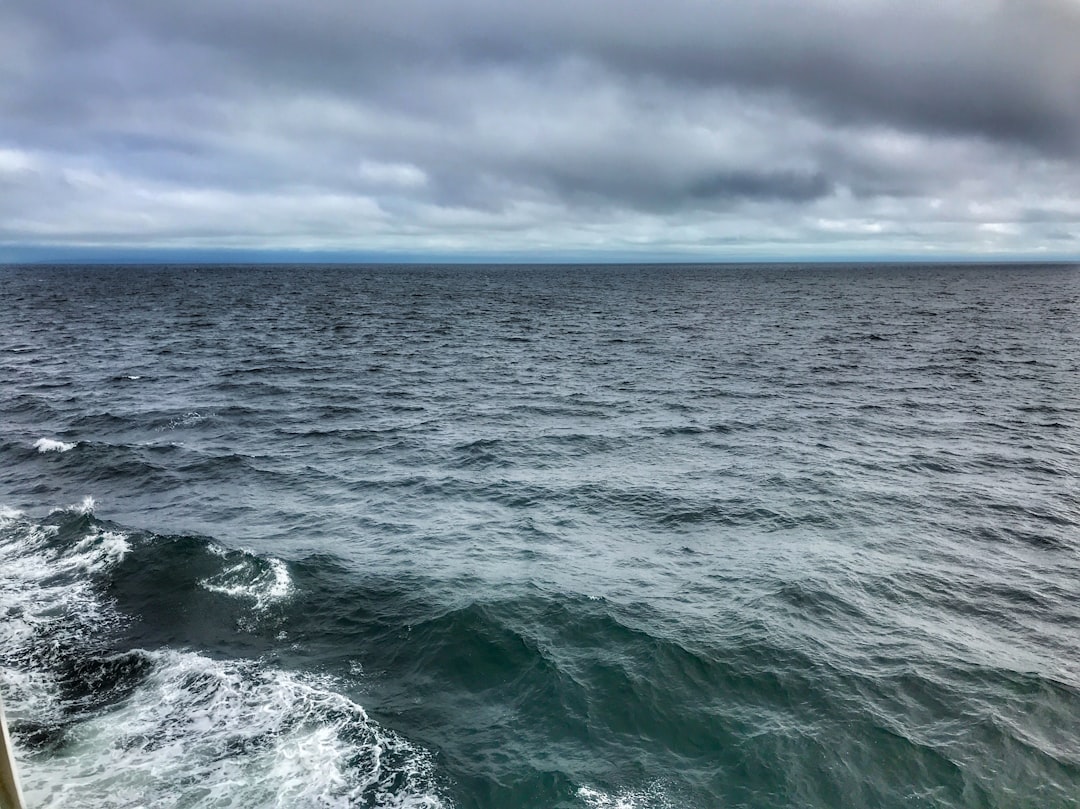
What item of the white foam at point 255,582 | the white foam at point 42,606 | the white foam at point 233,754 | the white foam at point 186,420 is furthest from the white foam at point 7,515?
the white foam at point 233,754

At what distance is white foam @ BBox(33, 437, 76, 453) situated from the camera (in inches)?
1697

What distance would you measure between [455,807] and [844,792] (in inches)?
384

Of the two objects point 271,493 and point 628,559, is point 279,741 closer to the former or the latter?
point 628,559

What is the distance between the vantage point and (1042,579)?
28672mm

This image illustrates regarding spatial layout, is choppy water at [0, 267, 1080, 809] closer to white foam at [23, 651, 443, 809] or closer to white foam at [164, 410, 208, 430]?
white foam at [23, 651, 443, 809]

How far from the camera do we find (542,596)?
88.1 ft

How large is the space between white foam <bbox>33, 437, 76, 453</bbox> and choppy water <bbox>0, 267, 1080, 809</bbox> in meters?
0.25

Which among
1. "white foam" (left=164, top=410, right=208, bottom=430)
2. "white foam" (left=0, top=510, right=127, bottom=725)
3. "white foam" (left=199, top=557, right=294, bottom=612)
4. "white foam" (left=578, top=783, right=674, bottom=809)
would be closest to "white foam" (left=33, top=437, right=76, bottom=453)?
"white foam" (left=164, top=410, right=208, bottom=430)

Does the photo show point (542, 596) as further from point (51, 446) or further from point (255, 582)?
point (51, 446)

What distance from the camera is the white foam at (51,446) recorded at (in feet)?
141

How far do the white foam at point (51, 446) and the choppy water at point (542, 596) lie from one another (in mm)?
253

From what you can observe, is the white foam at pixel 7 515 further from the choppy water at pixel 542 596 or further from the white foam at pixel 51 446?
the white foam at pixel 51 446

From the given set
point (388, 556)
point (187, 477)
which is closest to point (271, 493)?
point (187, 477)

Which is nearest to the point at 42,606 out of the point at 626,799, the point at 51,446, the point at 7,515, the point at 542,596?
the point at 7,515
